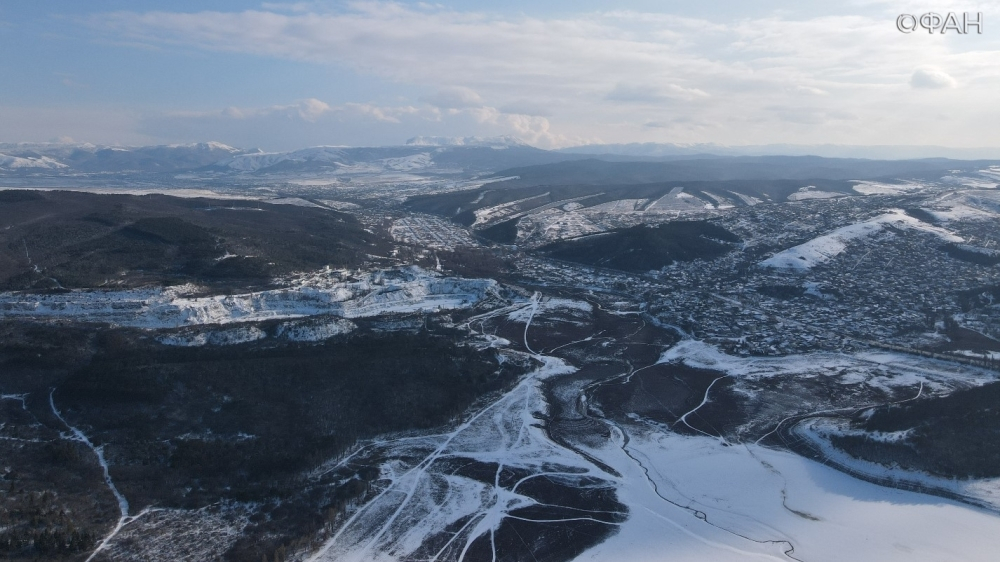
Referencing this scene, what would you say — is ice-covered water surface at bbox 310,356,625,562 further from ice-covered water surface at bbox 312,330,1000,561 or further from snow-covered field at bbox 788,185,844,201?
snow-covered field at bbox 788,185,844,201

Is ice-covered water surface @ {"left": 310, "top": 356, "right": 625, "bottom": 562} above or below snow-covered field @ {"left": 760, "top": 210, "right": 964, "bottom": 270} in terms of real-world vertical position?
below

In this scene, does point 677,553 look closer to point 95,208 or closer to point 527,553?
point 527,553

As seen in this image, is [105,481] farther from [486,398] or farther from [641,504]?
[641,504]

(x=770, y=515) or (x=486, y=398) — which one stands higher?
(x=486, y=398)

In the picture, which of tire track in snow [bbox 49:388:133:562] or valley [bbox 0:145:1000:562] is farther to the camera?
valley [bbox 0:145:1000:562]

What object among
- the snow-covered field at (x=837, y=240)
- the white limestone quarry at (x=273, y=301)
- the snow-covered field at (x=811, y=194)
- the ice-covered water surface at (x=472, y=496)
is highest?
the snow-covered field at (x=811, y=194)

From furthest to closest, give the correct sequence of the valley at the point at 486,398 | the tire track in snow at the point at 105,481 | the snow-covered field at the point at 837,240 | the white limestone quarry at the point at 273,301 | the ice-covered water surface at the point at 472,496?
the snow-covered field at the point at 837,240 < the white limestone quarry at the point at 273,301 < the valley at the point at 486,398 < the ice-covered water surface at the point at 472,496 < the tire track in snow at the point at 105,481

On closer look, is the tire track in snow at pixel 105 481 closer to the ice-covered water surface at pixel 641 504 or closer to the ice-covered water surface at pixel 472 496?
the ice-covered water surface at pixel 472 496

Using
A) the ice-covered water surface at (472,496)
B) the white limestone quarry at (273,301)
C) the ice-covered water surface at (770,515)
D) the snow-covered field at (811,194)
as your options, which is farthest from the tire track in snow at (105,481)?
the snow-covered field at (811,194)

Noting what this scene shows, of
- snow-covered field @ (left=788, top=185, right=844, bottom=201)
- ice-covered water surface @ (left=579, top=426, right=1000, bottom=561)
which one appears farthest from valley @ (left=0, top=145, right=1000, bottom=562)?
snow-covered field @ (left=788, top=185, right=844, bottom=201)

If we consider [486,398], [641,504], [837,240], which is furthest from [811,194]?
[641,504]
